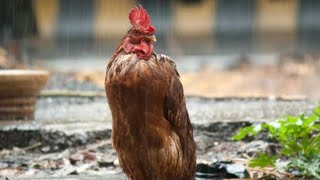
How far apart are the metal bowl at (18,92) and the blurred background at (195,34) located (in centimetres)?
643

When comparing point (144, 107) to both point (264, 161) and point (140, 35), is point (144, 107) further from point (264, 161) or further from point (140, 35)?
point (264, 161)

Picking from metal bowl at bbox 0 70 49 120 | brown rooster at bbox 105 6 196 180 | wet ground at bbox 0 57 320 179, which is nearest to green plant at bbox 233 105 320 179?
wet ground at bbox 0 57 320 179

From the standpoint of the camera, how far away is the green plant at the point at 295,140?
197 inches

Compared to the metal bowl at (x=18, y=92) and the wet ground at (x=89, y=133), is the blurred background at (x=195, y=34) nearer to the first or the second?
the wet ground at (x=89, y=133)

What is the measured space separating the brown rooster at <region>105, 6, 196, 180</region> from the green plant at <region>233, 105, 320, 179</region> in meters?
0.81

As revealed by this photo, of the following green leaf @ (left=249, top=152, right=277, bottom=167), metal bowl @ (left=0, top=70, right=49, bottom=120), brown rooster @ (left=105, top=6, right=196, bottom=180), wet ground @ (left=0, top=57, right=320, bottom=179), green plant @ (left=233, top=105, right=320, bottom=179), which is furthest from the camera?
metal bowl @ (left=0, top=70, right=49, bottom=120)

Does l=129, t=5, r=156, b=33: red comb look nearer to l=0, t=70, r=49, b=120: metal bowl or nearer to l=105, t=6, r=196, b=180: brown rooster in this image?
l=105, t=6, r=196, b=180: brown rooster

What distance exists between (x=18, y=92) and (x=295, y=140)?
3253mm

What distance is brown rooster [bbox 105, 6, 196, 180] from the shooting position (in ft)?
13.9

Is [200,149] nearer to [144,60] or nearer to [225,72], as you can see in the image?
[144,60]

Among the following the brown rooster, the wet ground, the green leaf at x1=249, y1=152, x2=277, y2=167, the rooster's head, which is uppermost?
the rooster's head

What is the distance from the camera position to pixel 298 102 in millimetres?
8828

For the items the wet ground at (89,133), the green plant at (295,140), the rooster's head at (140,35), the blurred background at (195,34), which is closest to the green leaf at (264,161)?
the green plant at (295,140)

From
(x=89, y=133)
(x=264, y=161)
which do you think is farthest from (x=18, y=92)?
(x=264, y=161)
